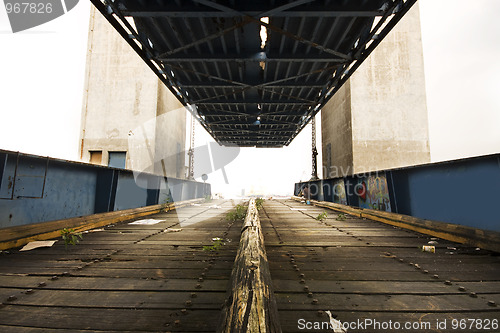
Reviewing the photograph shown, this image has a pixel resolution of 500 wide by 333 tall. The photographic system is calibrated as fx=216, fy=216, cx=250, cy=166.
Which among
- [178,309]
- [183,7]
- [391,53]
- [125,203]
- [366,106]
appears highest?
[391,53]

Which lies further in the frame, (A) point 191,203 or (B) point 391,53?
(B) point 391,53

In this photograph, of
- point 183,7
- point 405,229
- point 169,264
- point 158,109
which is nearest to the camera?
point 169,264

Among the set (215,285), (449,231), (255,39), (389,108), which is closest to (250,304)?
(215,285)

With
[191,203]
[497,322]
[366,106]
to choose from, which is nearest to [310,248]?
[497,322]

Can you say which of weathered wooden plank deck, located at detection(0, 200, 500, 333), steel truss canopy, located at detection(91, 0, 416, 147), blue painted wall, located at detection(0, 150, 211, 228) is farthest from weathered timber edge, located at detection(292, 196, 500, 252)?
blue painted wall, located at detection(0, 150, 211, 228)

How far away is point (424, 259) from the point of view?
3.43m

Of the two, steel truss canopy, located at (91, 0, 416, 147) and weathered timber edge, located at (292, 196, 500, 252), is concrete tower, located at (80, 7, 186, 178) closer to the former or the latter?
steel truss canopy, located at (91, 0, 416, 147)

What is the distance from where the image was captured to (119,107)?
18172 millimetres

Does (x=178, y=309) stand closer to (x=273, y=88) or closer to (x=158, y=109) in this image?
(x=273, y=88)

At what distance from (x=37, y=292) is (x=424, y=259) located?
17.1 ft

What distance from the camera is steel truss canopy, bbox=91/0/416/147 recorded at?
236 inches

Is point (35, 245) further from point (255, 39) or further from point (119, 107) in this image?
point (119, 107)

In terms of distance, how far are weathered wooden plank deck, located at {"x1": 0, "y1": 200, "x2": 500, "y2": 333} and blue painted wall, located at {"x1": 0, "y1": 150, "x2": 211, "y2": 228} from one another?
1458 mm

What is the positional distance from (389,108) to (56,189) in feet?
61.8
